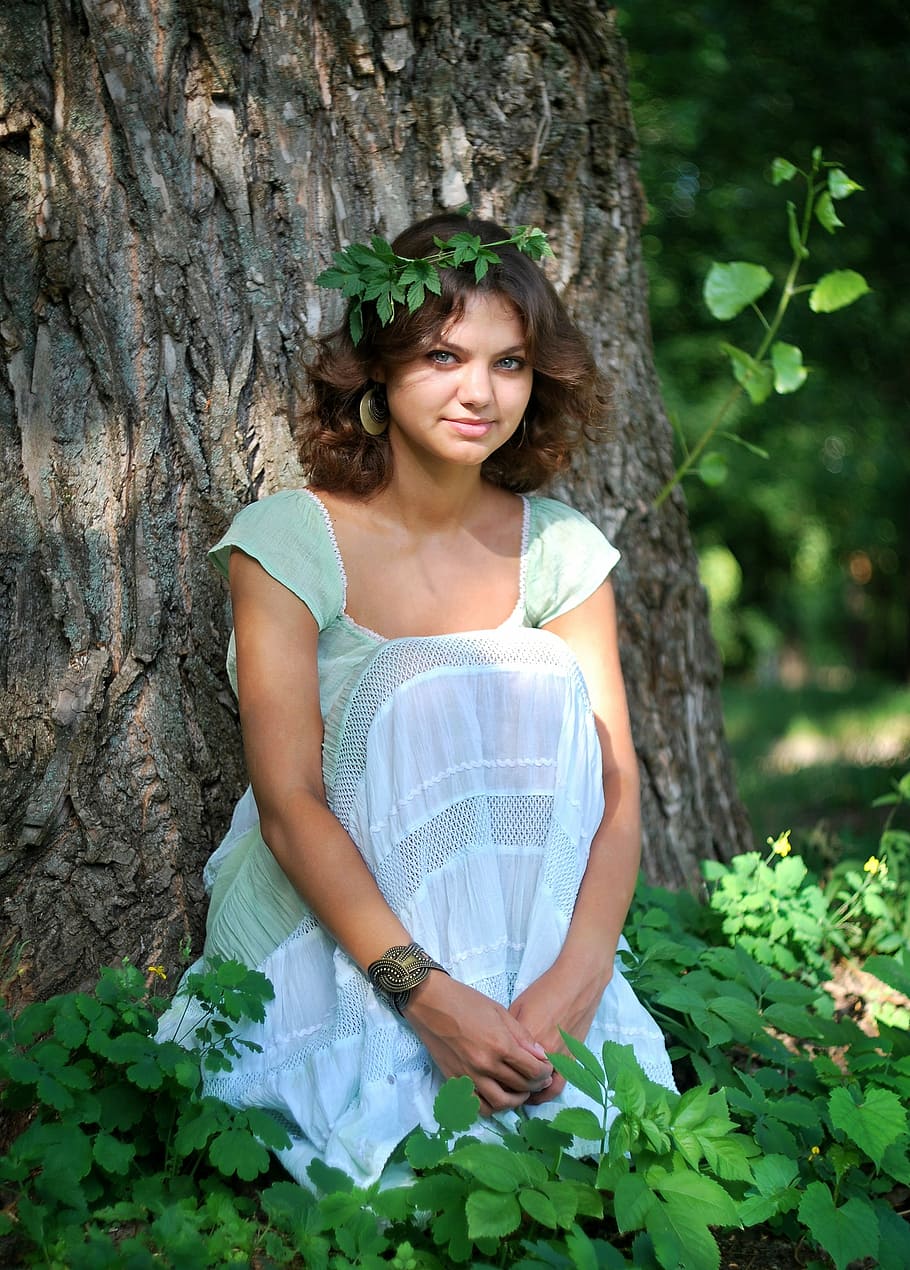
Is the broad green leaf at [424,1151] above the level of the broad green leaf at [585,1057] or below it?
below

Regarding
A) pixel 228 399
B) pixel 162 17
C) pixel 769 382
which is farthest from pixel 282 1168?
pixel 769 382

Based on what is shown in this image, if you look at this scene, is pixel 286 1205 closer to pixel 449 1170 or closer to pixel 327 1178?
pixel 327 1178

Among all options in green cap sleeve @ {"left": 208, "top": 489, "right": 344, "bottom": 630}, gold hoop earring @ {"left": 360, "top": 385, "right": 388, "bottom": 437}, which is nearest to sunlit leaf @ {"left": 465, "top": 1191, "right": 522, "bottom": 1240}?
green cap sleeve @ {"left": 208, "top": 489, "right": 344, "bottom": 630}

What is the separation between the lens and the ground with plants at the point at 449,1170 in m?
1.78

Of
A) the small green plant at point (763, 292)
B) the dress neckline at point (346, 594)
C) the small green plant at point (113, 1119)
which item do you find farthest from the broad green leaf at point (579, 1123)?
the small green plant at point (763, 292)

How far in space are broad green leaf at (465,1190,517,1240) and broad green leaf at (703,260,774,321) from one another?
2697mm

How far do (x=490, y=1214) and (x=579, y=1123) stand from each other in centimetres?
20

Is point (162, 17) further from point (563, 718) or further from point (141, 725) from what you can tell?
point (563, 718)

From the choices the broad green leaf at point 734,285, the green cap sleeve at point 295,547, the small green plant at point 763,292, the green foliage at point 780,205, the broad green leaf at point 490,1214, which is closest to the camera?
the broad green leaf at point 490,1214

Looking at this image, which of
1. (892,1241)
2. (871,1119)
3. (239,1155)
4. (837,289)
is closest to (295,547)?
(239,1155)

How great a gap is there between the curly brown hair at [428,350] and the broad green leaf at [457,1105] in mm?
1249

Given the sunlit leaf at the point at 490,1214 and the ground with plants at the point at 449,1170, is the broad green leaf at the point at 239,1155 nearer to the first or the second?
the ground with plants at the point at 449,1170

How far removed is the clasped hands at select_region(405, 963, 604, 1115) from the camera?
6.53 ft

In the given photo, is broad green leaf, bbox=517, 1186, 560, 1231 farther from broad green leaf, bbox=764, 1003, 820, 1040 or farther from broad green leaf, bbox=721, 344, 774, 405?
broad green leaf, bbox=721, 344, 774, 405
